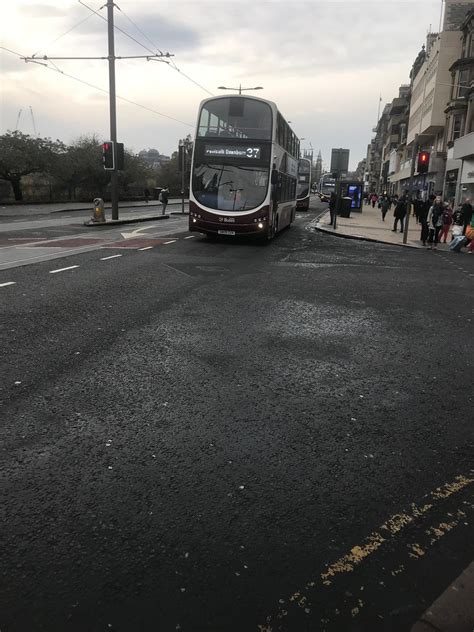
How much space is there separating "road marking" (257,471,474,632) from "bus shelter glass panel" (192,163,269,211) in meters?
14.2

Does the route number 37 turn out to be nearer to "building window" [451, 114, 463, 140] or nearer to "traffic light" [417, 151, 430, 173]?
"traffic light" [417, 151, 430, 173]

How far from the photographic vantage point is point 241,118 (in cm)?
1642

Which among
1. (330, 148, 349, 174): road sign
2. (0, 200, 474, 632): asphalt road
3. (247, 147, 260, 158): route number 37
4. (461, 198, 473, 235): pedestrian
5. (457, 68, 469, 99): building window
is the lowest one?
(0, 200, 474, 632): asphalt road

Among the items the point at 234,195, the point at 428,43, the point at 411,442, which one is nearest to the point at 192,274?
the point at 234,195

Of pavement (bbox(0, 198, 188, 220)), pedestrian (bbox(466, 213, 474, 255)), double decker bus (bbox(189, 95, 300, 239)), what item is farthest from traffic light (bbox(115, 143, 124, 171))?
pedestrian (bbox(466, 213, 474, 255))

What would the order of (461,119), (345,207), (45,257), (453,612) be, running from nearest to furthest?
(453,612)
(45,257)
(345,207)
(461,119)

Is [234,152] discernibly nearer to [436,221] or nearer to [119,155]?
[436,221]

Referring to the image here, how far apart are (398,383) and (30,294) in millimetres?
6103

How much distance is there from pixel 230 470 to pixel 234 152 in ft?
47.4

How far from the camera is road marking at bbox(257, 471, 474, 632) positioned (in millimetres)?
2252

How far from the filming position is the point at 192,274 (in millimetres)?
11164

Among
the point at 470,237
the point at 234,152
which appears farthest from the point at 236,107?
the point at 470,237

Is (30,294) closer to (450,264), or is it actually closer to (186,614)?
(186,614)

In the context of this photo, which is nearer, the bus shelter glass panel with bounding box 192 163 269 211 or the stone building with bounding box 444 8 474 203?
the bus shelter glass panel with bounding box 192 163 269 211
